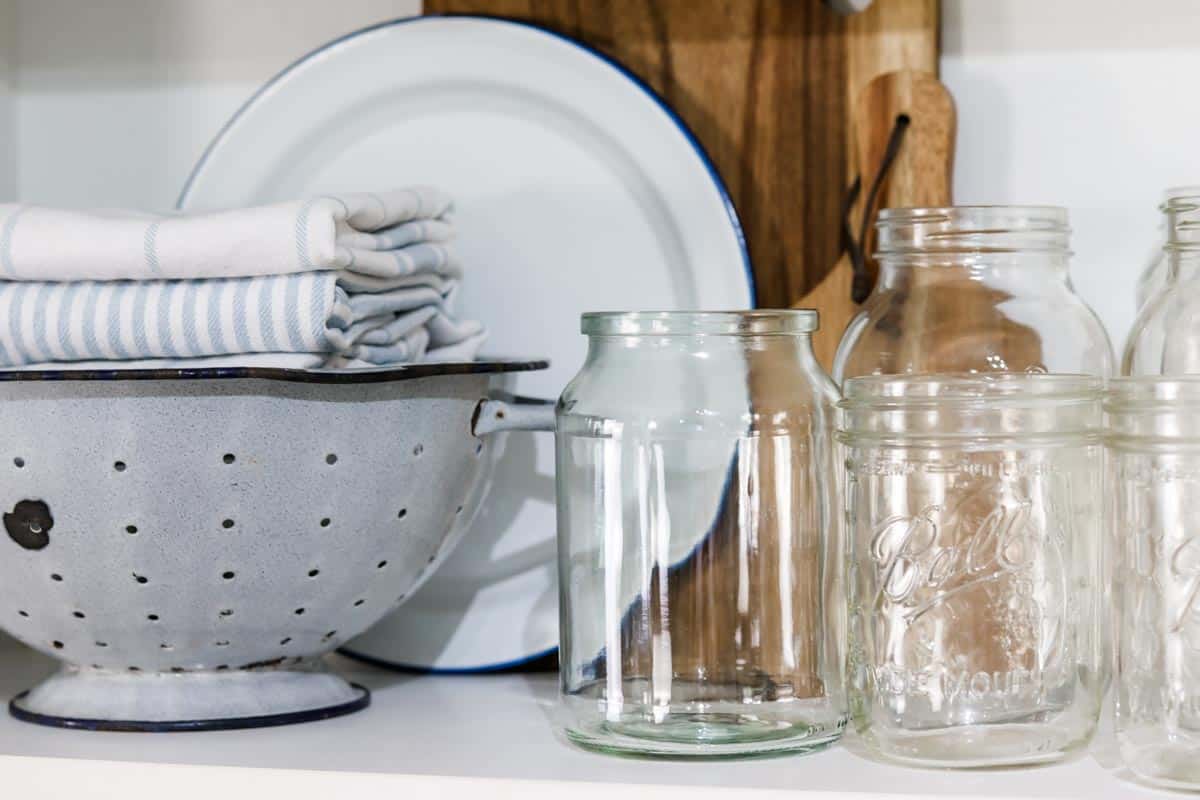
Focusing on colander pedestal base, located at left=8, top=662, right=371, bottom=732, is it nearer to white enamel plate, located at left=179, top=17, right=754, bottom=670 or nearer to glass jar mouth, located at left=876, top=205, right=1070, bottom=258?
white enamel plate, located at left=179, top=17, right=754, bottom=670

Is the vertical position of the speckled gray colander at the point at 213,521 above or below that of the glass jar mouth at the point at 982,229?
below

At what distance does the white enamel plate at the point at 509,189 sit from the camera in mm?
839

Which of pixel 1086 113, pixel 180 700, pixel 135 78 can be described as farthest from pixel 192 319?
pixel 1086 113

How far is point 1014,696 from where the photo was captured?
61 cm

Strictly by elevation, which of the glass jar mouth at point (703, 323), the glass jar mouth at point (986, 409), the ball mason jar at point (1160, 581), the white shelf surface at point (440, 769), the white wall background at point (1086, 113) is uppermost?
the white wall background at point (1086, 113)

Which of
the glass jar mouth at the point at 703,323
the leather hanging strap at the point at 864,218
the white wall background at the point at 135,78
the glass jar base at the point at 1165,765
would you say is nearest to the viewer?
the glass jar base at the point at 1165,765

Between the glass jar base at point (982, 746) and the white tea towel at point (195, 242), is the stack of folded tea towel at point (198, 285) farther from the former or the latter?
the glass jar base at point (982, 746)

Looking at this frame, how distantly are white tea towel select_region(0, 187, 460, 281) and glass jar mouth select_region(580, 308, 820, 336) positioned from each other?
13 cm

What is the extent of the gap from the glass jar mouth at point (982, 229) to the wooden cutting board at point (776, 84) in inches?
5.7

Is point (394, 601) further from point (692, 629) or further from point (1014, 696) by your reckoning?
point (1014, 696)

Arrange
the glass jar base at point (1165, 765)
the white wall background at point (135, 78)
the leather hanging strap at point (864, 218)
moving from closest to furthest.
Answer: the glass jar base at point (1165, 765), the leather hanging strap at point (864, 218), the white wall background at point (135, 78)

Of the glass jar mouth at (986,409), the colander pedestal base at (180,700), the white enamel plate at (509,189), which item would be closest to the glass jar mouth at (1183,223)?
the glass jar mouth at (986,409)

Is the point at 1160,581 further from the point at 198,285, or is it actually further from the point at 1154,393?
the point at 198,285

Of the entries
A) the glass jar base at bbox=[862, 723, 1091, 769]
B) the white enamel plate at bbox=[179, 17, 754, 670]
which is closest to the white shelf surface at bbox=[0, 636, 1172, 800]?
the glass jar base at bbox=[862, 723, 1091, 769]
